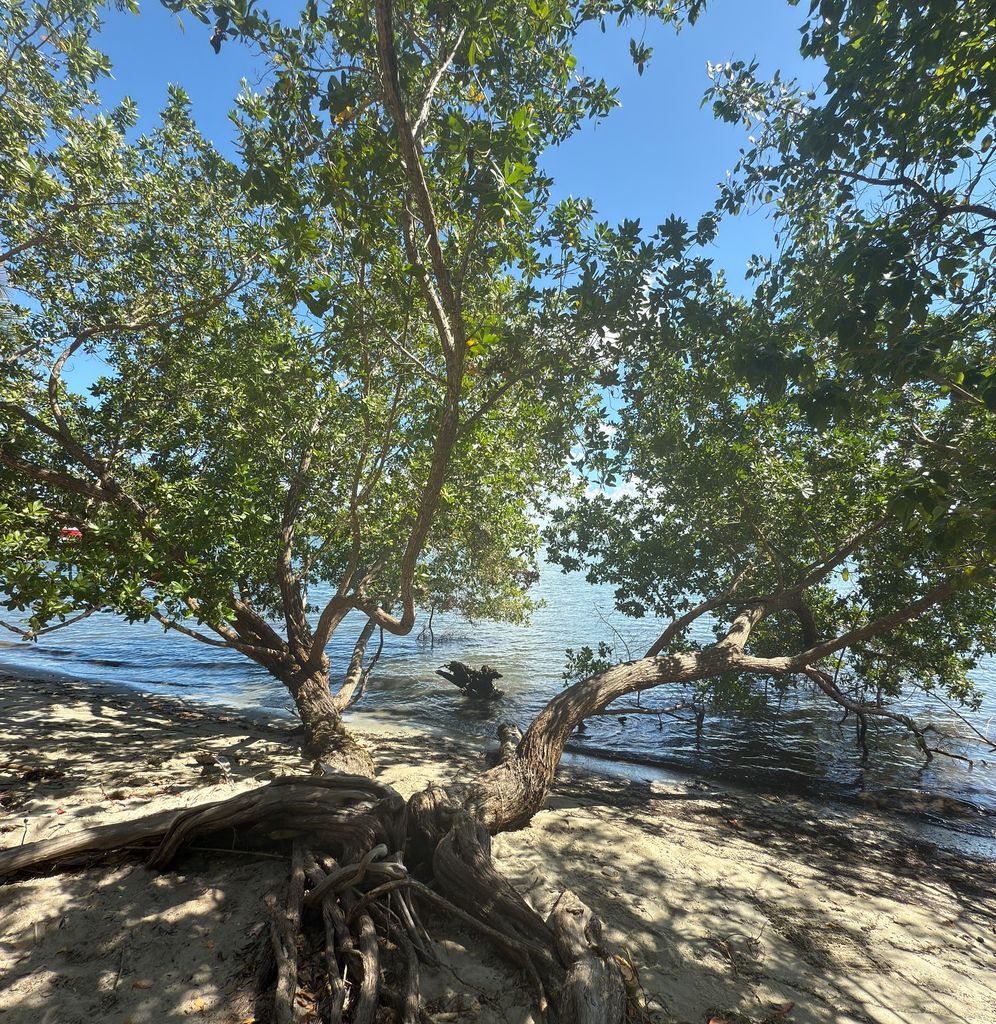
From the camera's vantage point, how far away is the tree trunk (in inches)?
296

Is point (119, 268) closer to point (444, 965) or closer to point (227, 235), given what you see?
point (227, 235)

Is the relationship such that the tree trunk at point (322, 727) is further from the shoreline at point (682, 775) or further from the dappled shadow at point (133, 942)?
the dappled shadow at point (133, 942)

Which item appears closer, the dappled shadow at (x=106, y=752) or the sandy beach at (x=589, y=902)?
the sandy beach at (x=589, y=902)

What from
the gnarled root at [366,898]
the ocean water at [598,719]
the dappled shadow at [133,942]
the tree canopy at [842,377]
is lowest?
the dappled shadow at [133,942]

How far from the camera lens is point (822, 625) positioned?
436 inches

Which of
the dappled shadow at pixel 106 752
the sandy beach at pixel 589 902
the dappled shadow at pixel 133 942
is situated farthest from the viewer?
the dappled shadow at pixel 106 752

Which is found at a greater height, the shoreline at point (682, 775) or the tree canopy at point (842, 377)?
the tree canopy at point (842, 377)

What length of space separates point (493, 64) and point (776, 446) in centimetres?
686

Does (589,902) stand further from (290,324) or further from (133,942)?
(290,324)

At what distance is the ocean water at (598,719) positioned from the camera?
10.1 meters

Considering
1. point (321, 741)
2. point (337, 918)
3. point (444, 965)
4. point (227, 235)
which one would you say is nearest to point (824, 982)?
point (444, 965)

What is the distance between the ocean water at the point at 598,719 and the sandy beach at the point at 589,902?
7.42 feet

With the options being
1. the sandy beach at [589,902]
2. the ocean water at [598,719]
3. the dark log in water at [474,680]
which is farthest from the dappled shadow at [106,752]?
the dark log in water at [474,680]

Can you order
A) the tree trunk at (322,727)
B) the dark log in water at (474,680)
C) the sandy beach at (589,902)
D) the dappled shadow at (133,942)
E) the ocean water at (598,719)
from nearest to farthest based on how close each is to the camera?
the dappled shadow at (133,942)
the sandy beach at (589,902)
the tree trunk at (322,727)
the ocean water at (598,719)
the dark log in water at (474,680)
